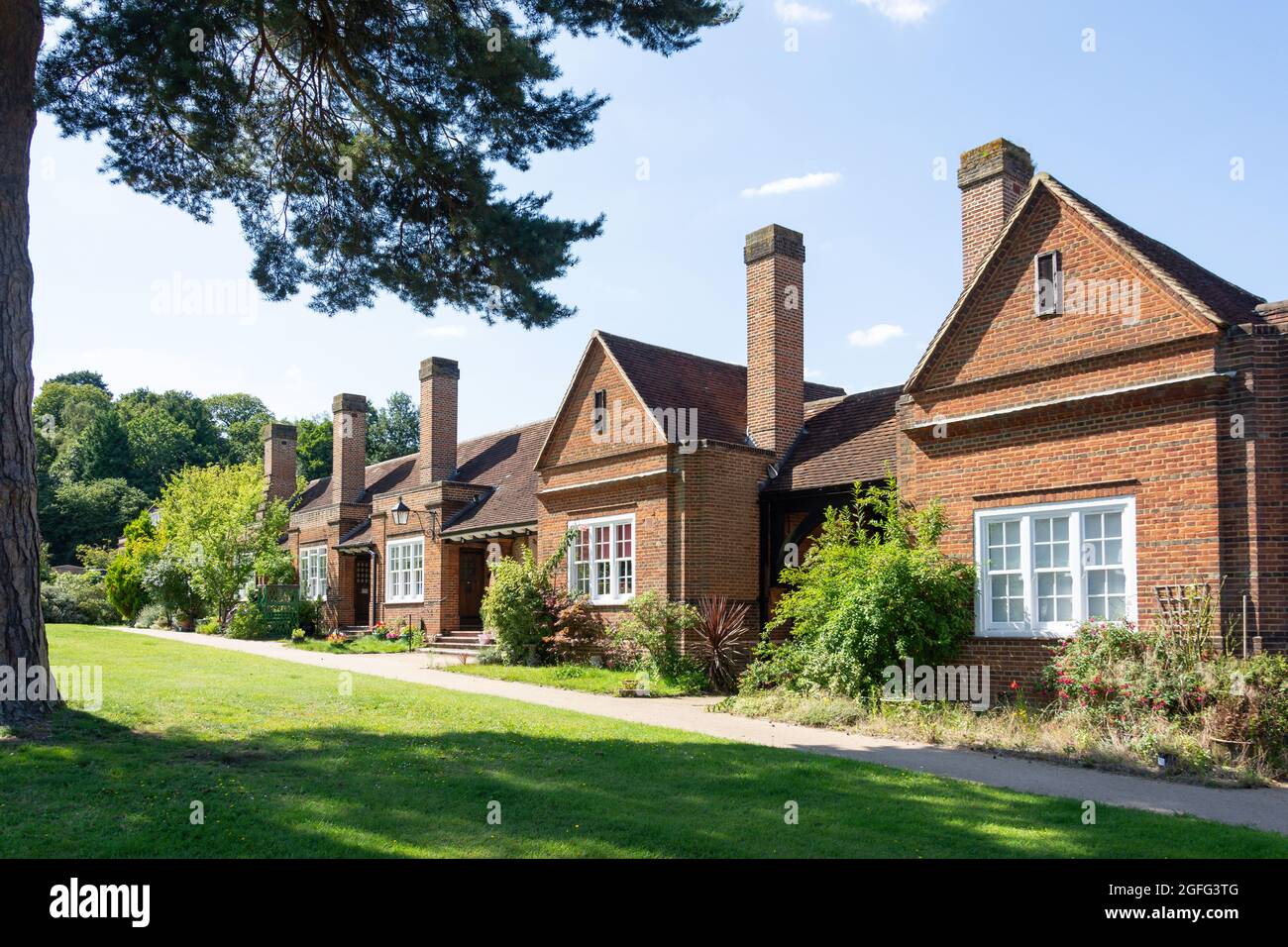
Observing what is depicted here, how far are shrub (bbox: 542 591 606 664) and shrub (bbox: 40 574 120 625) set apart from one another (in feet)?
71.4

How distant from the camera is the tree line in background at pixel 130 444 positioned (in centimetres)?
5566

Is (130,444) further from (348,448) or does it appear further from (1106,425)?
(1106,425)

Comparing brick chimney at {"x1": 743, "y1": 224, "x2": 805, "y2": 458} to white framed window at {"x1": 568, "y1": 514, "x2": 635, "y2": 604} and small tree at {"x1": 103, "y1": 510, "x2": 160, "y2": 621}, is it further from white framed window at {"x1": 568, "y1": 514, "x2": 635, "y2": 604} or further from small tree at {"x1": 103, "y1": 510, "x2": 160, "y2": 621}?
small tree at {"x1": 103, "y1": 510, "x2": 160, "y2": 621}

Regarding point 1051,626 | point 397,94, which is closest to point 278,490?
point 397,94

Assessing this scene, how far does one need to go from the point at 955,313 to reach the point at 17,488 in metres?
11.8

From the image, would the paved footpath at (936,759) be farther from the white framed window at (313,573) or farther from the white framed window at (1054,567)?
the white framed window at (313,573)

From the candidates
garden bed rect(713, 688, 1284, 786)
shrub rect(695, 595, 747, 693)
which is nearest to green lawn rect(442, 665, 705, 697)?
shrub rect(695, 595, 747, 693)

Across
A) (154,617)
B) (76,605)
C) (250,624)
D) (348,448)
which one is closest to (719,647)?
(250,624)

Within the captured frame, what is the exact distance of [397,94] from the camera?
11.8m

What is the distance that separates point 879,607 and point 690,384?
8938 mm

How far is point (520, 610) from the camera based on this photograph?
19500mm

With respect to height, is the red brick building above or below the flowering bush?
above

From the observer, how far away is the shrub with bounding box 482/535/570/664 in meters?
19.5
